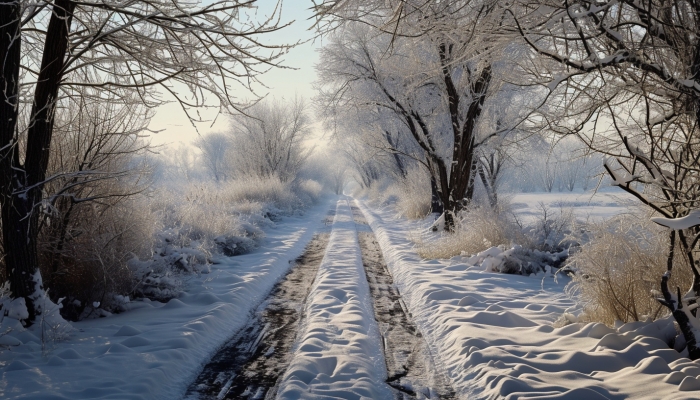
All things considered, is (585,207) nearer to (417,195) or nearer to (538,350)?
(417,195)

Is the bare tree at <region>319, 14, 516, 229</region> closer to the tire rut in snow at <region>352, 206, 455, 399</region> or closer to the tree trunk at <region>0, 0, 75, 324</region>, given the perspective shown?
the tire rut in snow at <region>352, 206, 455, 399</region>

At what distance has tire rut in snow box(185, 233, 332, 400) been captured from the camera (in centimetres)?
427

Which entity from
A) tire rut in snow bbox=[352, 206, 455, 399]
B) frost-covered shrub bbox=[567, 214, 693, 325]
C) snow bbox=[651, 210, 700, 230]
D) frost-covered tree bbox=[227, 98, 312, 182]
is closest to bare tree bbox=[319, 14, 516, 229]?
tire rut in snow bbox=[352, 206, 455, 399]

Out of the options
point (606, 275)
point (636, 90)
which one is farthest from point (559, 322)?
point (636, 90)

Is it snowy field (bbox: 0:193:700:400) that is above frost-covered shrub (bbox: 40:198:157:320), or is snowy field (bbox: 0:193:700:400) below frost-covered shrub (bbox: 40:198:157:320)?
below

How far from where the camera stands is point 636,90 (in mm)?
4266

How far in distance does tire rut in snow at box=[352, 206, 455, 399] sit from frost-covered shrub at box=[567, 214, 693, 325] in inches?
77.7

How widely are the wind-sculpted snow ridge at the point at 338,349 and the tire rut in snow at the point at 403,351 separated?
111 mm

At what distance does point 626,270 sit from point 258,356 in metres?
3.92

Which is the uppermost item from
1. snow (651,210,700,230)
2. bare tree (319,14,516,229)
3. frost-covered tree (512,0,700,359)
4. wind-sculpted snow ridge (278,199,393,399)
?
bare tree (319,14,516,229)

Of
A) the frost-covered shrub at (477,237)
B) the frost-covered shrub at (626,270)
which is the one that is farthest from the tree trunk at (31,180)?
the frost-covered shrub at (477,237)

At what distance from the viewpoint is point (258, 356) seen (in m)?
5.18

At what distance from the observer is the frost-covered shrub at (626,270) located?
501 cm

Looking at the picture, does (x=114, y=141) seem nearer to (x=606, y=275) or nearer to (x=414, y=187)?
(x=606, y=275)
